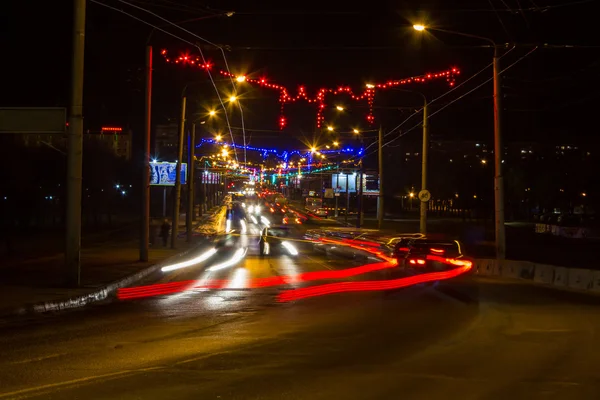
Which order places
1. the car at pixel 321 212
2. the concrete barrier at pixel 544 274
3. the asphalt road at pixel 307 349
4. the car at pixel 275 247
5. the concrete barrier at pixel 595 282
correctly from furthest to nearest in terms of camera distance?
the car at pixel 321 212 < the car at pixel 275 247 < the concrete barrier at pixel 544 274 < the concrete barrier at pixel 595 282 < the asphalt road at pixel 307 349

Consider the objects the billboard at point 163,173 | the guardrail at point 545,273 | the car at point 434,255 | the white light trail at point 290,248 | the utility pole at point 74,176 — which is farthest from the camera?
the white light trail at point 290,248

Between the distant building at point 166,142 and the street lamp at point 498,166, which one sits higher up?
the distant building at point 166,142

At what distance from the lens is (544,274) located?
2309 cm

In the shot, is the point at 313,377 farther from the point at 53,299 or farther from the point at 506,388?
the point at 53,299

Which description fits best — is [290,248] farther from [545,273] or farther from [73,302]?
[73,302]

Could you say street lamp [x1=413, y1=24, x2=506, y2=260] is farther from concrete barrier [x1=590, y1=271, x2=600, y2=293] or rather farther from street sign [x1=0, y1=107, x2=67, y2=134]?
street sign [x1=0, y1=107, x2=67, y2=134]

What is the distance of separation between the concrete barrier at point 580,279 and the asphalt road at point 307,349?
4029mm

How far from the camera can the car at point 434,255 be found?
951 inches

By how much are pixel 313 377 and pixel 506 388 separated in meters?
2.28

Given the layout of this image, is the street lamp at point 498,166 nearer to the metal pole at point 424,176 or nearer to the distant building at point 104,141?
the metal pole at point 424,176

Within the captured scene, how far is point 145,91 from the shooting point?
26062mm

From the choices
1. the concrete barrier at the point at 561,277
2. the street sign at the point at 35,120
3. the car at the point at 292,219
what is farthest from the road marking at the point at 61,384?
the car at the point at 292,219

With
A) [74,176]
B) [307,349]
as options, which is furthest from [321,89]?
[307,349]

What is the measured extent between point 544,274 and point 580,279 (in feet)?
6.20
